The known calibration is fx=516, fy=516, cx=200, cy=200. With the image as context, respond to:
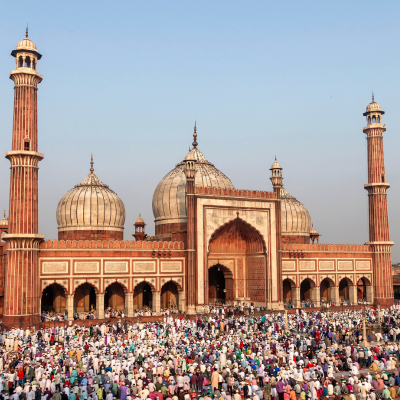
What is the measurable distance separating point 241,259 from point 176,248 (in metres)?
6.72

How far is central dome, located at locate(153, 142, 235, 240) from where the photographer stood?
133ft

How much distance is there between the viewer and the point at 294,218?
1879 inches

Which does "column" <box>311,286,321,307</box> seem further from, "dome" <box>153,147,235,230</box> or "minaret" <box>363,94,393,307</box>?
"dome" <box>153,147,235,230</box>

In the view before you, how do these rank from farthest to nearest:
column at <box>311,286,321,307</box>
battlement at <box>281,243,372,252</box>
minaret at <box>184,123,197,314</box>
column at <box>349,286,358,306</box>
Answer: column at <box>349,286,358,306</box>, column at <box>311,286,321,307</box>, battlement at <box>281,243,372,252</box>, minaret at <box>184,123,197,314</box>

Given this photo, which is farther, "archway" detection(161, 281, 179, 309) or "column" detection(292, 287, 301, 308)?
"column" detection(292, 287, 301, 308)

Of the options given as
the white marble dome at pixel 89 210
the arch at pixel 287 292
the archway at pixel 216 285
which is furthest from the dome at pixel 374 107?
the white marble dome at pixel 89 210

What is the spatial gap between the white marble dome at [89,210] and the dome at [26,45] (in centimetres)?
1167

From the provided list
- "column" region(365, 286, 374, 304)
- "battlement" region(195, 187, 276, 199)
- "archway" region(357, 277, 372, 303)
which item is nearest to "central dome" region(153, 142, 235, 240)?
"battlement" region(195, 187, 276, 199)

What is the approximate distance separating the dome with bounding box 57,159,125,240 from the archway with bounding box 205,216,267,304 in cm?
773

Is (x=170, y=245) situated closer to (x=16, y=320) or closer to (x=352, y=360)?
(x=16, y=320)

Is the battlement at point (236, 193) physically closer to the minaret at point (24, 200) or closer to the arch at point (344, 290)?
the minaret at point (24, 200)

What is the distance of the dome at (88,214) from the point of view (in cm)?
3847

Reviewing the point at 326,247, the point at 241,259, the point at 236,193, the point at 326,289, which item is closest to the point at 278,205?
the point at 236,193

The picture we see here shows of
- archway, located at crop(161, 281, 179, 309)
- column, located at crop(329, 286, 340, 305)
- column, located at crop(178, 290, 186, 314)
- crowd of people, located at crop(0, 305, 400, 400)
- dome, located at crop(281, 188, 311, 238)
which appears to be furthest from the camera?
dome, located at crop(281, 188, 311, 238)
